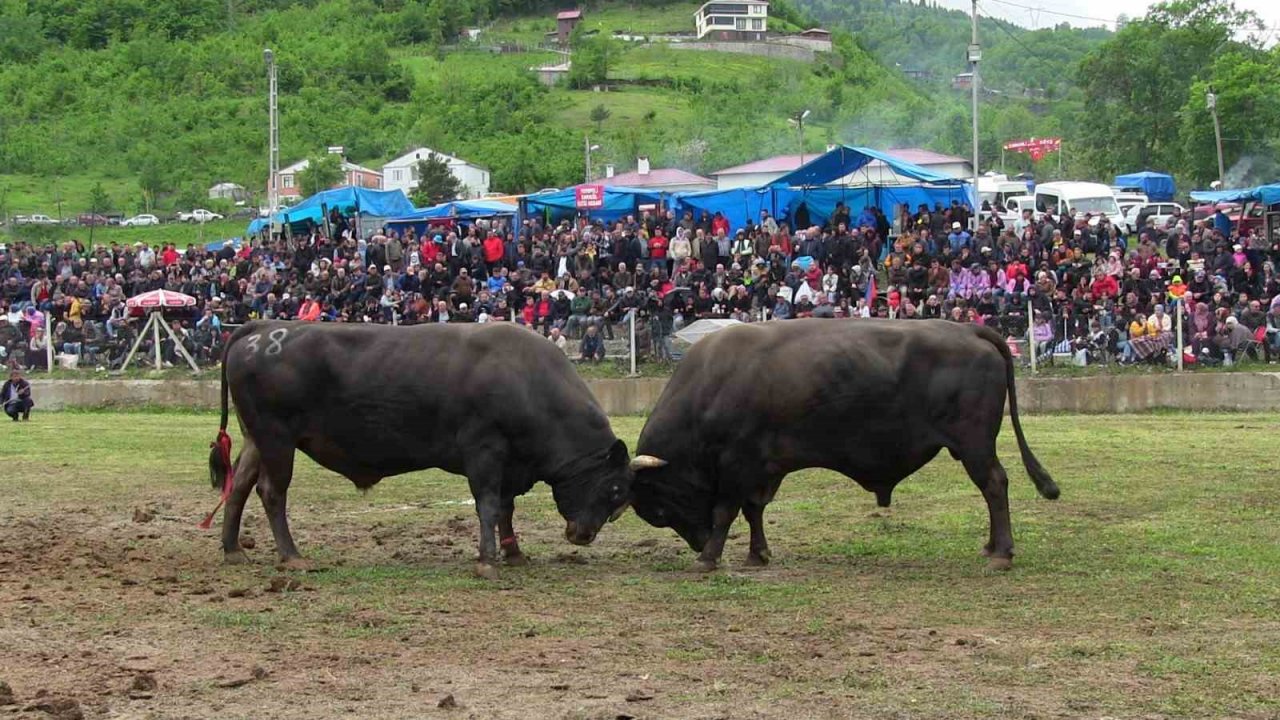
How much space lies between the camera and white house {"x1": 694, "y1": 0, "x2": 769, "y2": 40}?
169 meters

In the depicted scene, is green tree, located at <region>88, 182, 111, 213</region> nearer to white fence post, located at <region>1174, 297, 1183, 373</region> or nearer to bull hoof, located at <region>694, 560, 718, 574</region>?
white fence post, located at <region>1174, 297, 1183, 373</region>

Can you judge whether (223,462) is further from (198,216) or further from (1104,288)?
(198,216)

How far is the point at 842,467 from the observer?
12.5 metres

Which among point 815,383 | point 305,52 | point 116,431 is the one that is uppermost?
point 305,52

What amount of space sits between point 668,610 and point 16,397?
2127 centimetres

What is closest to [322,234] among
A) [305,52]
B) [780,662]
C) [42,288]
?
[42,288]

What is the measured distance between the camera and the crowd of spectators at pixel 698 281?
29250 mm

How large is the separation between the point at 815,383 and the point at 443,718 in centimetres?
522

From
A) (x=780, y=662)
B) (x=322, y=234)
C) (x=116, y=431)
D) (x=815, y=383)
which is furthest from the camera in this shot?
(x=322, y=234)

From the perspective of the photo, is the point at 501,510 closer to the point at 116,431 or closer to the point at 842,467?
the point at 842,467

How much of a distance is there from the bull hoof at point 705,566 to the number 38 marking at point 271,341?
3.65 meters

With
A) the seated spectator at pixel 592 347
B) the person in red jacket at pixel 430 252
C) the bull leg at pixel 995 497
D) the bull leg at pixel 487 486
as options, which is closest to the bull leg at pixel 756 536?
the bull leg at pixel 995 497

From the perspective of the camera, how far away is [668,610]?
10.6 m

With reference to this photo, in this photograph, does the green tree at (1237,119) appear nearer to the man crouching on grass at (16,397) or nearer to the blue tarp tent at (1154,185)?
the blue tarp tent at (1154,185)
